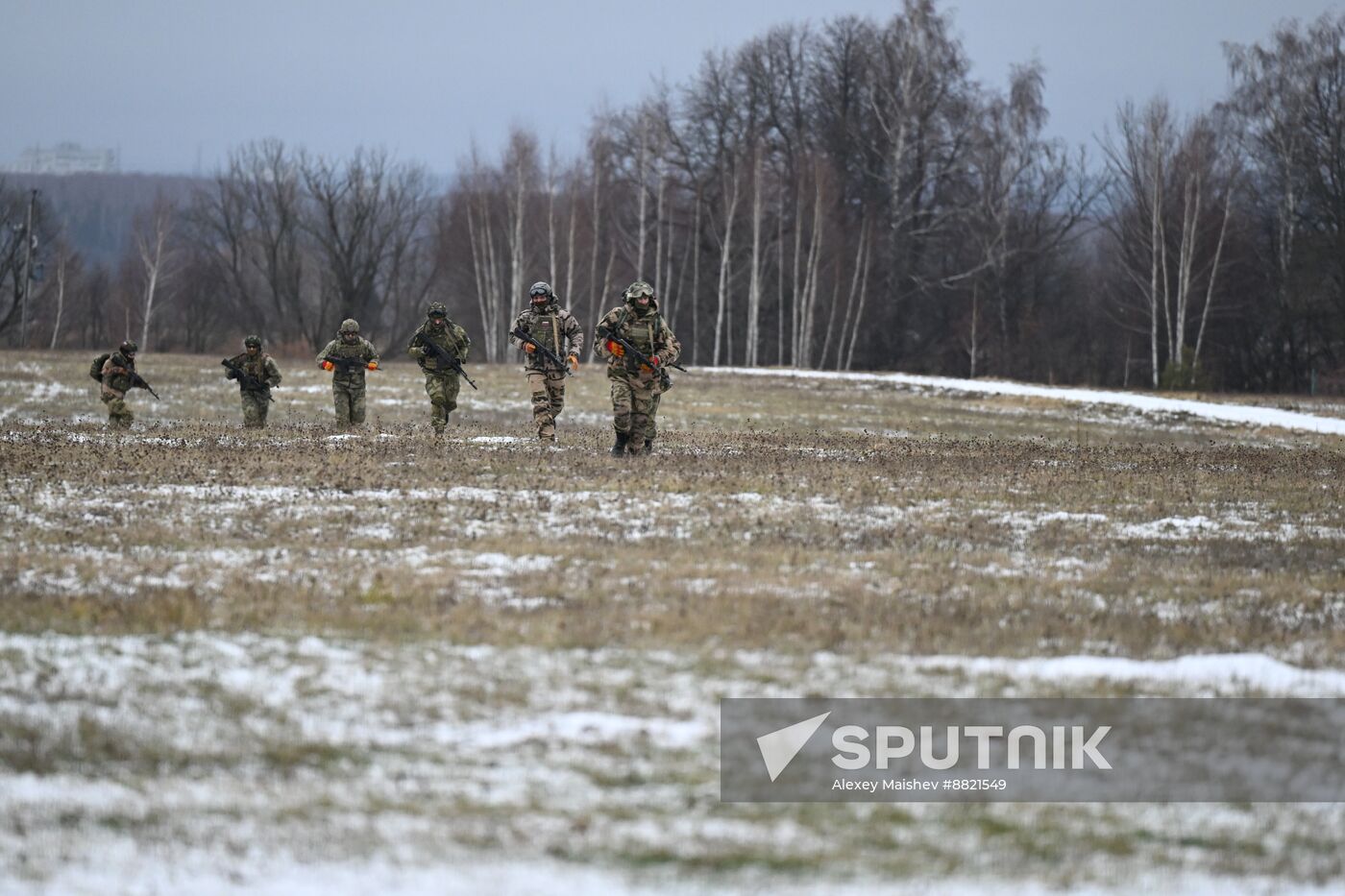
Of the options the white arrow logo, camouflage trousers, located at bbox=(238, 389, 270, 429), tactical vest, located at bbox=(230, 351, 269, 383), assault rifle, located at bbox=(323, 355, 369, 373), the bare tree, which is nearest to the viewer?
the white arrow logo

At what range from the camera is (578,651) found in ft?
27.1

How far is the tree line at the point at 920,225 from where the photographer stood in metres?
59.8

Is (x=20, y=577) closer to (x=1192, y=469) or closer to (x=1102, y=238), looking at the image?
(x=1192, y=469)

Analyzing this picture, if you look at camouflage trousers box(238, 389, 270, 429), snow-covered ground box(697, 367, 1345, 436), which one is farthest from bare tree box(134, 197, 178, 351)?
camouflage trousers box(238, 389, 270, 429)

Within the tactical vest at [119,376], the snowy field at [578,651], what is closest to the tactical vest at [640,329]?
the snowy field at [578,651]

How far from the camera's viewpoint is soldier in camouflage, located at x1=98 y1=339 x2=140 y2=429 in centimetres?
2392

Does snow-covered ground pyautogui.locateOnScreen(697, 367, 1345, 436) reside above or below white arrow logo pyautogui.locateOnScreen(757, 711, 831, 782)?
above

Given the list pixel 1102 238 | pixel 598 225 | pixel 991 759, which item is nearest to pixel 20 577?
pixel 991 759

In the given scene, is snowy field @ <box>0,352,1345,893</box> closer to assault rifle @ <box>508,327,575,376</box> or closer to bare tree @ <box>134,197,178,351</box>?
assault rifle @ <box>508,327,575,376</box>

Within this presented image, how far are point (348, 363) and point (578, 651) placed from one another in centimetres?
1579

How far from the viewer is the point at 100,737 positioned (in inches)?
263

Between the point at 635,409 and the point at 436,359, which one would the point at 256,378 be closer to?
the point at 436,359

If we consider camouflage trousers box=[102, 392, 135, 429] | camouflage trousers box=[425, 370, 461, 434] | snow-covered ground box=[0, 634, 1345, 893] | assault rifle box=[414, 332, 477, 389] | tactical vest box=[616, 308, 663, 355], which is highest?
tactical vest box=[616, 308, 663, 355]

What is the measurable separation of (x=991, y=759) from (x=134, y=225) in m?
91.5
